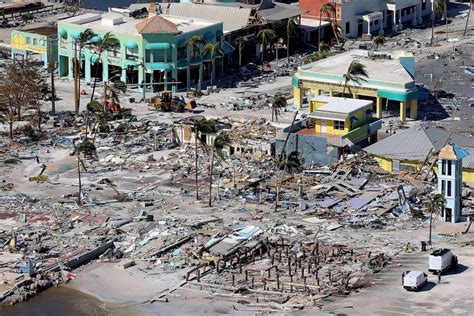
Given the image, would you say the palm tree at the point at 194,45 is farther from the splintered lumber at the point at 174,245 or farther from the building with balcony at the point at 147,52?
the splintered lumber at the point at 174,245

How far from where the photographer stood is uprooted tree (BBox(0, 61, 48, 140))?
102m

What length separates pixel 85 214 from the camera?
275 feet

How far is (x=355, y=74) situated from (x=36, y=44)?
1263 inches

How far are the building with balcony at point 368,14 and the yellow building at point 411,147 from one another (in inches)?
1561

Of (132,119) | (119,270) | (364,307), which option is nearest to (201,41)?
(132,119)

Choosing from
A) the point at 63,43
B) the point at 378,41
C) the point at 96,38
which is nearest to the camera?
the point at 96,38

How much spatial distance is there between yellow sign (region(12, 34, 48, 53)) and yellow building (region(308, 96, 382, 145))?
33853mm

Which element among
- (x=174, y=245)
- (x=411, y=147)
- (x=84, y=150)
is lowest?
(x=174, y=245)

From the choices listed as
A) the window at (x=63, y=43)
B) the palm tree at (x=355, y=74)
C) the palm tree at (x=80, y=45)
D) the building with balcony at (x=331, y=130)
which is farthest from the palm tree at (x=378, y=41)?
the building with balcony at (x=331, y=130)

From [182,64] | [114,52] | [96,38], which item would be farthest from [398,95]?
[96,38]

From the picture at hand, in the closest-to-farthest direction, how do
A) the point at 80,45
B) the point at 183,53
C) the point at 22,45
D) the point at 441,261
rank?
1. the point at 441,261
2. the point at 80,45
3. the point at 183,53
4. the point at 22,45

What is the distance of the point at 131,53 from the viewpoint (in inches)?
4535

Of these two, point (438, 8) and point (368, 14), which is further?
point (438, 8)

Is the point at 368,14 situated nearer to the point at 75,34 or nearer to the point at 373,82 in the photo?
the point at 75,34
